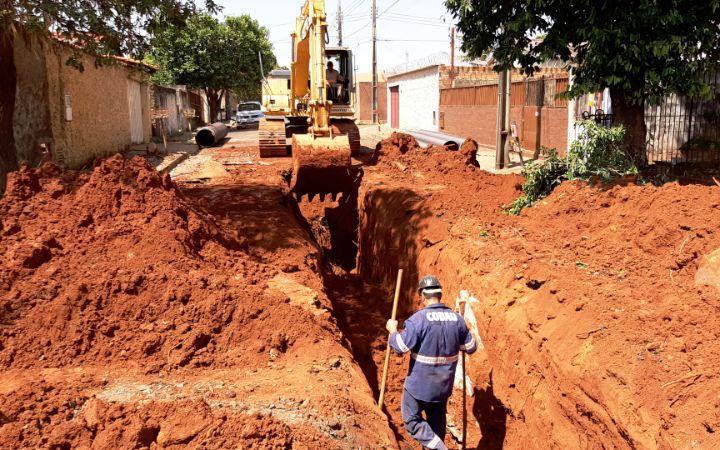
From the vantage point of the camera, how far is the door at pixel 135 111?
2387cm

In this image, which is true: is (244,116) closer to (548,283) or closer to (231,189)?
(231,189)

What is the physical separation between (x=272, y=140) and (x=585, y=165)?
9.23 m

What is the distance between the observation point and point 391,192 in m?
11.1

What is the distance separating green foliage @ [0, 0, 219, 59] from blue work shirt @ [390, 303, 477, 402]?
771 centimetres

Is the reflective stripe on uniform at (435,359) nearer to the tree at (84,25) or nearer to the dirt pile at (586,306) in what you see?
the dirt pile at (586,306)

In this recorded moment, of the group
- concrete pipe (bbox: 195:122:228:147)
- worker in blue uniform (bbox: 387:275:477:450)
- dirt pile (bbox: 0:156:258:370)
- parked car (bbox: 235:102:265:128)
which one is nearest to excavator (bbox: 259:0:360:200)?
dirt pile (bbox: 0:156:258:370)

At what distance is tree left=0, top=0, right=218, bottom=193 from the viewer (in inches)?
367

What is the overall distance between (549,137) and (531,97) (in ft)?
7.06

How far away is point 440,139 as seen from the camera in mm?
19062

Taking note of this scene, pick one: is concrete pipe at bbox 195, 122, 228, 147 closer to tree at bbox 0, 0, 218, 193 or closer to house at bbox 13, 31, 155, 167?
house at bbox 13, 31, 155, 167

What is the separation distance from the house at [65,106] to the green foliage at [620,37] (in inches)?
291

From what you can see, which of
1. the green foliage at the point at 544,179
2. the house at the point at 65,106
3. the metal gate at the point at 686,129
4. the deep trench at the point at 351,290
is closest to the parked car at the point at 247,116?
the house at the point at 65,106

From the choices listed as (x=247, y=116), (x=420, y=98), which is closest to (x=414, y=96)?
(x=420, y=98)

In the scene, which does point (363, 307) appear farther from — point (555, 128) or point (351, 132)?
point (555, 128)
